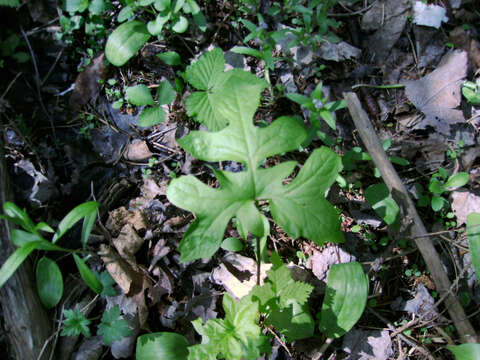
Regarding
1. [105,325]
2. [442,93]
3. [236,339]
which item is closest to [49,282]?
[105,325]

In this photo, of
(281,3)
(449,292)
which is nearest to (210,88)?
(281,3)

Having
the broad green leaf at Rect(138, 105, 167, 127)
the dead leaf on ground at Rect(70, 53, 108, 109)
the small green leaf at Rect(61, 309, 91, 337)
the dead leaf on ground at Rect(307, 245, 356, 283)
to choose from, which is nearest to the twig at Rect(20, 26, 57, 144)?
the dead leaf on ground at Rect(70, 53, 108, 109)

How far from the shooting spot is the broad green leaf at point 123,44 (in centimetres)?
244

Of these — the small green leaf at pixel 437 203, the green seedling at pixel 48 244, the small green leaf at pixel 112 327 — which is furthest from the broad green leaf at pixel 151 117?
the small green leaf at pixel 437 203

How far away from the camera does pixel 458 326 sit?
192 cm

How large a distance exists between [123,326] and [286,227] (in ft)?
3.72

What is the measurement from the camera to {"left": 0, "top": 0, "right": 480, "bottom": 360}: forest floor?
2025 mm

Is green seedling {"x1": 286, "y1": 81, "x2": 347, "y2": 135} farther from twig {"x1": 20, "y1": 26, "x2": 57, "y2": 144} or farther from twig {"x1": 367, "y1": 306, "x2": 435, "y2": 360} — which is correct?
twig {"x1": 20, "y1": 26, "x2": 57, "y2": 144}

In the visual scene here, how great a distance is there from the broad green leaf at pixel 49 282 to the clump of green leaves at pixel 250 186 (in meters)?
0.97

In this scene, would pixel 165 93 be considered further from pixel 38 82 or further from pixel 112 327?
pixel 112 327

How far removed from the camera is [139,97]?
7.91ft

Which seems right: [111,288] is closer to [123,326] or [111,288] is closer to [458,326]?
[123,326]

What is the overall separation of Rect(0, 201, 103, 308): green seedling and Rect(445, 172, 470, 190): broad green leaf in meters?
2.12

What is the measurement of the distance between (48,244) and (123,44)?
1460 millimetres
